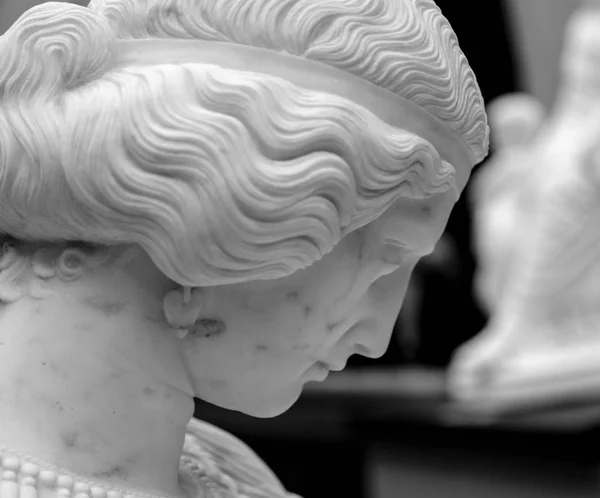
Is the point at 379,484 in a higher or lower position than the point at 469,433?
lower

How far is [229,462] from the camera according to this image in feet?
4.39

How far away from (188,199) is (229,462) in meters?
0.47

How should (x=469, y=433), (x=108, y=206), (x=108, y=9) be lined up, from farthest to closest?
(x=469, y=433)
(x=108, y=9)
(x=108, y=206)

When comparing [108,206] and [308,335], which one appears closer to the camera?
[108,206]

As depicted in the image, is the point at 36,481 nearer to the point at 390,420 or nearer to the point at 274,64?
the point at 274,64

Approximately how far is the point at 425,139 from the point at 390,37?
0.11 meters

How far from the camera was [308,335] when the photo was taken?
115 centimetres

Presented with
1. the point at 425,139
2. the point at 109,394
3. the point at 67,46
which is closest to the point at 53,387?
the point at 109,394

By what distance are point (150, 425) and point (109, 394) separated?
0.07 metres

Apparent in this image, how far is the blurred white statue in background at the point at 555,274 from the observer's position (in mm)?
4715

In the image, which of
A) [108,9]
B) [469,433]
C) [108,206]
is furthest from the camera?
[469,433]

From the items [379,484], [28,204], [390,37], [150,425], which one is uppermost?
[390,37]

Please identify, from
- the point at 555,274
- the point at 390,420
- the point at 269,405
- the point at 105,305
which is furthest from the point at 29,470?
the point at 555,274

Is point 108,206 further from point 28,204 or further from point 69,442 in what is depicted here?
point 69,442
